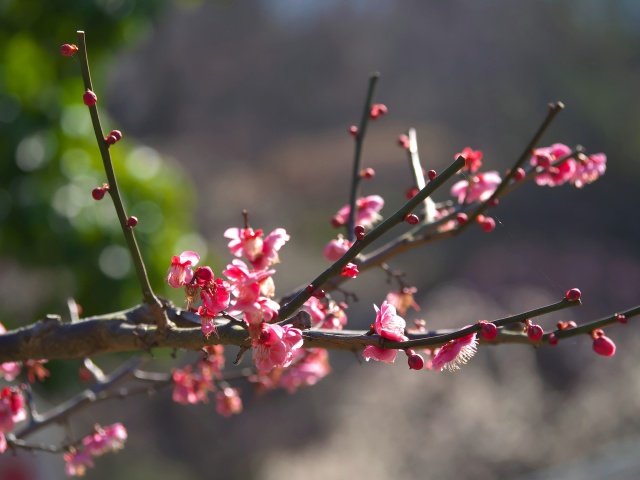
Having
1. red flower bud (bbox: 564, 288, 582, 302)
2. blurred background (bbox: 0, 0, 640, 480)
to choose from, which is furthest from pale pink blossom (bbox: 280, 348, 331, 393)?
blurred background (bbox: 0, 0, 640, 480)

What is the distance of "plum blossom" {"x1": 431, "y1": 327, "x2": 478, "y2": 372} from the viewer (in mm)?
820

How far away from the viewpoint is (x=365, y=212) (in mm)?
1289

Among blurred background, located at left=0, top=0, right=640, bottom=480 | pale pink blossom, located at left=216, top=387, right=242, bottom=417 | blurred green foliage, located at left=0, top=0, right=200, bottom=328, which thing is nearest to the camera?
pale pink blossom, located at left=216, top=387, right=242, bottom=417

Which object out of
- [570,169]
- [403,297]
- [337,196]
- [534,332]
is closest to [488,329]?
[534,332]

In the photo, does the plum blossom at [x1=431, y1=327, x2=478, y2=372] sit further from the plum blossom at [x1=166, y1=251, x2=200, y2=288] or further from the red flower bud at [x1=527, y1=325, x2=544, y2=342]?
the plum blossom at [x1=166, y1=251, x2=200, y2=288]

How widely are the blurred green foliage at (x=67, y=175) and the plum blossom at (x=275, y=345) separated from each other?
255cm

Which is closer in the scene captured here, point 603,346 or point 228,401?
point 603,346

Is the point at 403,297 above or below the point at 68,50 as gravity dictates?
below

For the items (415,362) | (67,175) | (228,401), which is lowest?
(415,362)

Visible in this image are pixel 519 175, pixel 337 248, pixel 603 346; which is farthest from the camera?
pixel 519 175

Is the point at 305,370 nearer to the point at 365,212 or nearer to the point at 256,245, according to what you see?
the point at 365,212

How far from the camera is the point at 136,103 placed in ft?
36.0

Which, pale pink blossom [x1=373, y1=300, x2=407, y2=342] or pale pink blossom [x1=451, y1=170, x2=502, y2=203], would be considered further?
pale pink blossom [x1=451, y1=170, x2=502, y2=203]

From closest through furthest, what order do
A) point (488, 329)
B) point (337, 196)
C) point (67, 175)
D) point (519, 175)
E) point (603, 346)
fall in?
point (488, 329), point (603, 346), point (519, 175), point (67, 175), point (337, 196)
